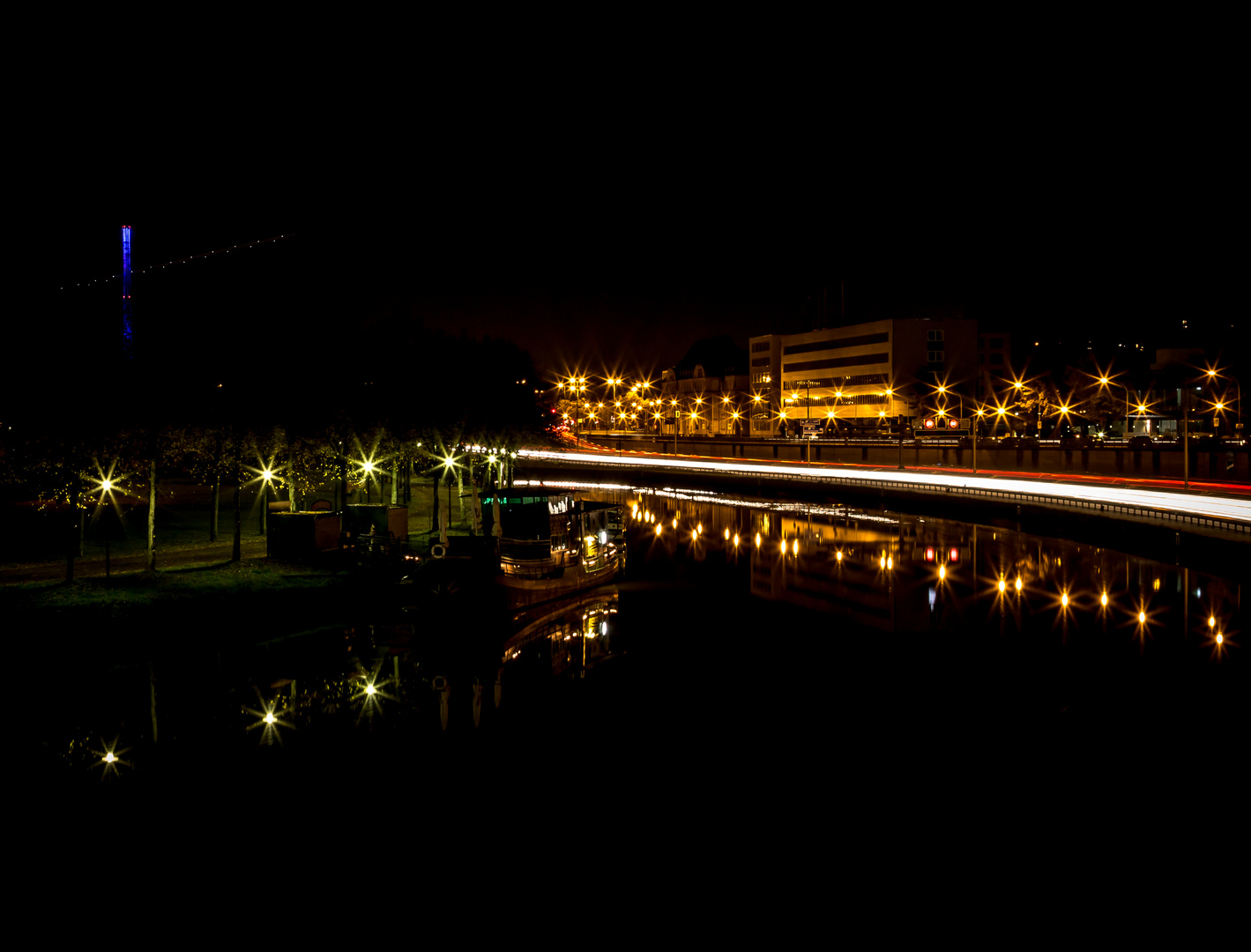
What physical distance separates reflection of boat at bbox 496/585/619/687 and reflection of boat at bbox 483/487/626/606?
0.45m

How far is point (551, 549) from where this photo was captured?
1970cm

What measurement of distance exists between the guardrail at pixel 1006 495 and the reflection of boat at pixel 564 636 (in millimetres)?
23292

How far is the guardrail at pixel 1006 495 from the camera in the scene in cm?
3216

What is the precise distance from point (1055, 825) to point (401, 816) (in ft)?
21.3

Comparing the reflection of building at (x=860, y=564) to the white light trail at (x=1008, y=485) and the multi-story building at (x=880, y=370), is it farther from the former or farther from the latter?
the multi-story building at (x=880, y=370)

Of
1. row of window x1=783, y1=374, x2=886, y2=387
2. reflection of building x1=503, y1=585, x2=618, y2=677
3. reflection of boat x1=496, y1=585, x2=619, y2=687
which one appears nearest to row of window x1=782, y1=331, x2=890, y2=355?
row of window x1=783, y1=374, x2=886, y2=387

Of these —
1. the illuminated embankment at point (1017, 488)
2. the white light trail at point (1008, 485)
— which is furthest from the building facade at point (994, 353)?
the illuminated embankment at point (1017, 488)

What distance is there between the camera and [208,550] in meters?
23.4

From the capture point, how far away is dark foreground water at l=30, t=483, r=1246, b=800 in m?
10.6

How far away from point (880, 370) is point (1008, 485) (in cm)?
7974

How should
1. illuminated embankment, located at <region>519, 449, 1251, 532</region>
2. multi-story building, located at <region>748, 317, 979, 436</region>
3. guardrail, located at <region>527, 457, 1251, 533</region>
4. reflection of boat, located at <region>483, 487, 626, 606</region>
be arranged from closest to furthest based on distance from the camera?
reflection of boat, located at <region>483, 487, 626, 606</region>
guardrail, located at <region>527, 457, 1251, 533</region>
illuminated embankment, located at <region>519, 449, 1251, 532</region>
multi-story building, located at <region>748, 317, 979, 436</region>

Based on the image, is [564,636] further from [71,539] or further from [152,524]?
[71,539]

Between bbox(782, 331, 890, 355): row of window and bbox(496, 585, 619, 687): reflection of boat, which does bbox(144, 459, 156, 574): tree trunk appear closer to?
bbox(496, 585, 619, 687): reflection of boat

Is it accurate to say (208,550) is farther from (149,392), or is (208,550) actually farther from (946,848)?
(946,848)
